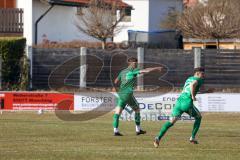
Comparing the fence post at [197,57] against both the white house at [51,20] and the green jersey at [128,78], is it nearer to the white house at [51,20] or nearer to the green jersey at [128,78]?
the white house at [51,20]

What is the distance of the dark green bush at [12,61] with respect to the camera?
3594cm

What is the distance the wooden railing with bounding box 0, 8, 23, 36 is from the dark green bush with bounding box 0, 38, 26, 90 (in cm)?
614

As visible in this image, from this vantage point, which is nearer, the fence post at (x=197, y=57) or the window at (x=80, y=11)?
the fence post at (x=197, y=57)

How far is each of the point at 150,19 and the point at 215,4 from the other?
23.8 feet

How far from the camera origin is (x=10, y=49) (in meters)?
36.1

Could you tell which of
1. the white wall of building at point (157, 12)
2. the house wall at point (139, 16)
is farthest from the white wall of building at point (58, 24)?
the white wall of building at point (157, 12)

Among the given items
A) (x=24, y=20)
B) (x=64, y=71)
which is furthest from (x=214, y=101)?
(x=24, y=20)

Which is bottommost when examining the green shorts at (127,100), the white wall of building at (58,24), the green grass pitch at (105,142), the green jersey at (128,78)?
the green grass pitch at (105,142)

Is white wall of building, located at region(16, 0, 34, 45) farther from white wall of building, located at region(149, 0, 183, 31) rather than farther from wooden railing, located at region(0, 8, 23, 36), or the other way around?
white wall of building, located at region(149, 0, 183, 31)

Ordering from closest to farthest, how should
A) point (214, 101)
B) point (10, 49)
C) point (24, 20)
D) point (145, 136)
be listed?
point (145, 136) < point (214, 101) < point (10, 49) < point (24, 20)

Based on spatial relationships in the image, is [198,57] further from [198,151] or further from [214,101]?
[198,151]

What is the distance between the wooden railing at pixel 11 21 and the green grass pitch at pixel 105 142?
16366 mm

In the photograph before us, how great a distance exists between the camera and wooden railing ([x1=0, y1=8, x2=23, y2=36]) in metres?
42.3

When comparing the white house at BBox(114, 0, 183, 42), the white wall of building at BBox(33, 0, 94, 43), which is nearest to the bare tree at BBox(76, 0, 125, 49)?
the white wall of building at BBox(33, 0, 94, 43)
